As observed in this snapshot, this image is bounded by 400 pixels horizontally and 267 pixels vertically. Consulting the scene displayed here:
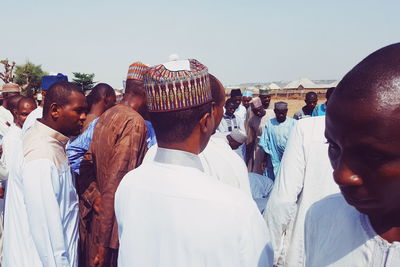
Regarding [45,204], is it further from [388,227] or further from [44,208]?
[388,227]

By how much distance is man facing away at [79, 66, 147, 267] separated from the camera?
8.77 feet

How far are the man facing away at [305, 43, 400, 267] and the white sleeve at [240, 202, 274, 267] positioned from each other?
40 cm

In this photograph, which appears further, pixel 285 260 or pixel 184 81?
pixel 285 260

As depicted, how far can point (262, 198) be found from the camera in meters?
4.46

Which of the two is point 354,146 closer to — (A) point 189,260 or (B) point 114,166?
(A) point 189,260

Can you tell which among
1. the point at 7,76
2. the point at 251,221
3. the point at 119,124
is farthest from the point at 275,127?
the point at 7,76

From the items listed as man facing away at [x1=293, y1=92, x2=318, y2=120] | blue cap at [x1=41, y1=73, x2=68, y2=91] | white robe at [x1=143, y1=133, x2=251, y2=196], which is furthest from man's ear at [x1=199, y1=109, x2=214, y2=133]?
man facing away at [x1=293, y1=92, x2=318, y2=120]

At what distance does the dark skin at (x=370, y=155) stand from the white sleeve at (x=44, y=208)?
6.14 feet

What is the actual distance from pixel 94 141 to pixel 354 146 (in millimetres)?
2384

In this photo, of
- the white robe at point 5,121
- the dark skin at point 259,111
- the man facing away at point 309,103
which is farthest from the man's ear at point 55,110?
the man facing away at point 309,103

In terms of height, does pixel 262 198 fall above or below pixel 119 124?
below

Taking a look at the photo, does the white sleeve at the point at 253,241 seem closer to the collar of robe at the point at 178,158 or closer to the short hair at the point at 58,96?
the collar of robe at the point at 178,158

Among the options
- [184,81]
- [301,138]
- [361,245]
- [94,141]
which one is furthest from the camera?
[94,141]

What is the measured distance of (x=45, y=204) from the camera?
2195 mm
